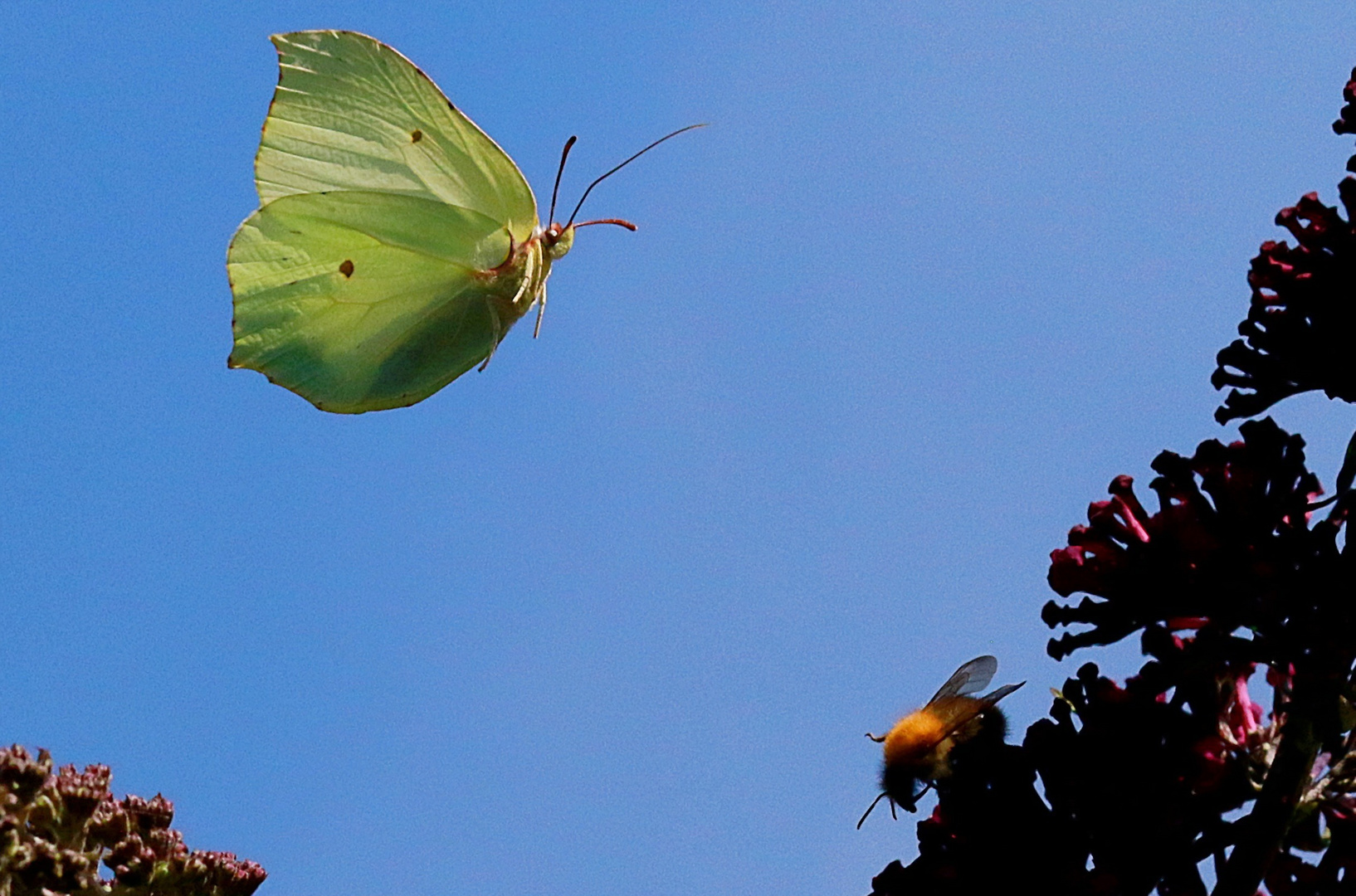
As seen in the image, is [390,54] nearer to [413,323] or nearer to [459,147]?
[459,147]

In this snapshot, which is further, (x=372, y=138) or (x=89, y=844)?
(x=372, y=138)

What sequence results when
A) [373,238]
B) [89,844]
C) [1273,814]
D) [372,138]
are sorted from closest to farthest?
[1273,814] < [89,844] < [372,138] < [373,238]

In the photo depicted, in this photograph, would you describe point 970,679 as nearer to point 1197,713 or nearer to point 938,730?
point 938,730

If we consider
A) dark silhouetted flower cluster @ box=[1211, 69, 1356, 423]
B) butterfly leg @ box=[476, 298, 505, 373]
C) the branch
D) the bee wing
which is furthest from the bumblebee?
butterfly leg @ box=[476, 298, 505, 373]

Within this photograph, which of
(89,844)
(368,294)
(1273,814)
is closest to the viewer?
(1273,814)

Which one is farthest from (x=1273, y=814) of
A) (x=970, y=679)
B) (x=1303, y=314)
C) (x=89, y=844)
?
(x=89, y=844)

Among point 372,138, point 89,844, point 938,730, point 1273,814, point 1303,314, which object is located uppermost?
point 372,138

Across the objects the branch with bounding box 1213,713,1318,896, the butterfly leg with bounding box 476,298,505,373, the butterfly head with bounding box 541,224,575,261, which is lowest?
the branch with bounding box 1213,713,1318,896

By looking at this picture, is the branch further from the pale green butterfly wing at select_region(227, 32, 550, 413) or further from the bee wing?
the pale green butterfly wing at select_region(227, 32, 550, 413)
